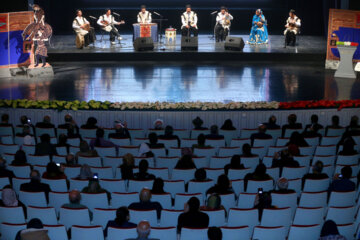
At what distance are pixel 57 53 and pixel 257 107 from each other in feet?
28.0

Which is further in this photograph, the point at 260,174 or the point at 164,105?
the point at 164,105

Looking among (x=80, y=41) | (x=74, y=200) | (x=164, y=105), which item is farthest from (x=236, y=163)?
(x=80, y=41)

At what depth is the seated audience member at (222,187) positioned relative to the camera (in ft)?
Answer: 21.7

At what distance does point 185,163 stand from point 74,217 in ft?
6.79

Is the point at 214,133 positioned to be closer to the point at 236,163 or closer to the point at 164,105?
the point at 236,163

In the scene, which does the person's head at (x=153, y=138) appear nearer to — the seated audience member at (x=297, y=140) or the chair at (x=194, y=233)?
the seated audience member at (x=297, y=140)

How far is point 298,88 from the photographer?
13461 millimetres

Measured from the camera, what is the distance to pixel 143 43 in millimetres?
17797

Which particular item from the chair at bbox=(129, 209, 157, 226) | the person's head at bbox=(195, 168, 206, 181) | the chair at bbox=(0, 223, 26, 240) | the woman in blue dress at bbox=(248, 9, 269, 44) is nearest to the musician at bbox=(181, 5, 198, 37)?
the woman in blue dress at bbox=(248, 9, 269, 44)

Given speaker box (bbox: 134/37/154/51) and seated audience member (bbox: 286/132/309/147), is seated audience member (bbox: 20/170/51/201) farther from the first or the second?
speaker box (bbox: 134/37/154/51)

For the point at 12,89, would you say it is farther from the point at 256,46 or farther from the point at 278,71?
the point at 256,46

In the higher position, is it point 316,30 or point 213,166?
point 316,30

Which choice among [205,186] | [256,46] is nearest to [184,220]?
[205,186]

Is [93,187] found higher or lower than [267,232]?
higher
